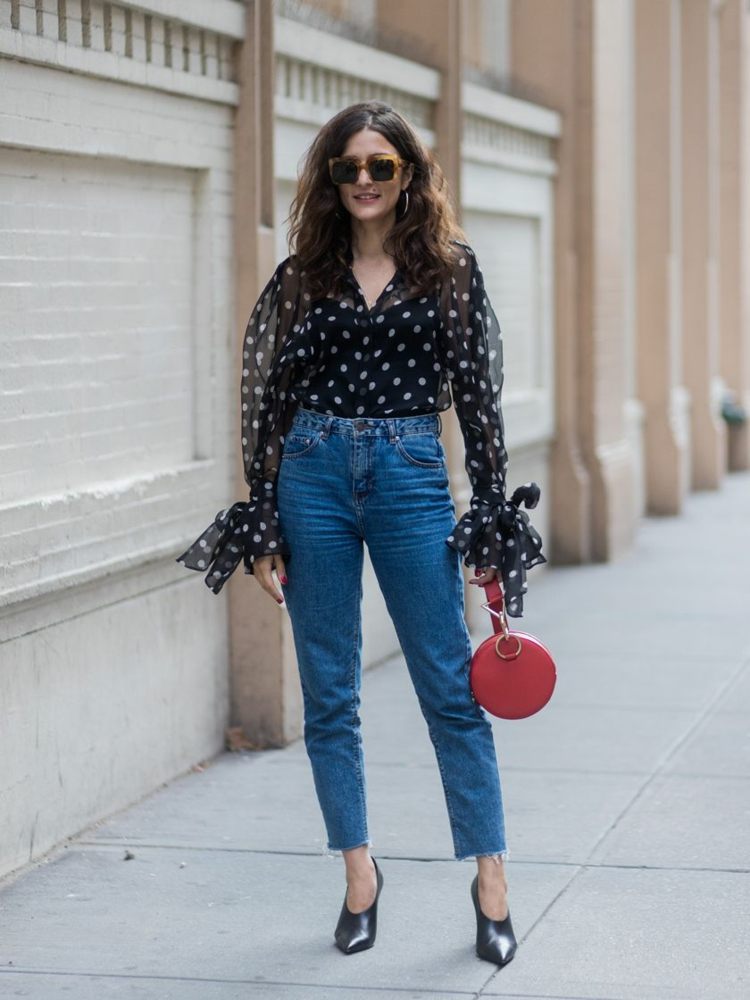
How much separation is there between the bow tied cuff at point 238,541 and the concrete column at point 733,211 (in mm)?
13896

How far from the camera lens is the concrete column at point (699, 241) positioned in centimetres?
1630

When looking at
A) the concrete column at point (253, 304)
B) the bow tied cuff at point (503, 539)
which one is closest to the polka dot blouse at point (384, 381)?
the bow tied cuff at point (503, 539)

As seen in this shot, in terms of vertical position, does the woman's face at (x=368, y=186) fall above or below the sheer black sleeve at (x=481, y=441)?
above

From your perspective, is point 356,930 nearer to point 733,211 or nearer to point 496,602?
point 496,602

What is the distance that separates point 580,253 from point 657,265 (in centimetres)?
289

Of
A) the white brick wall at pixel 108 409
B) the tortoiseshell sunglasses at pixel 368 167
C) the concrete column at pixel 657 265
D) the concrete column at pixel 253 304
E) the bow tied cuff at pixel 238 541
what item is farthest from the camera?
the concrete column at pixel 657 265

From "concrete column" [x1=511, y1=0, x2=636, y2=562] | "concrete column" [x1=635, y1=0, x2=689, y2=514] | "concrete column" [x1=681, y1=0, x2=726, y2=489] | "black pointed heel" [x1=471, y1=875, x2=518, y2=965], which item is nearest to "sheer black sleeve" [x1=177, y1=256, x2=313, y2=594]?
"black pointed heel" [x1=471, y1=875, x2=518, y2=965]

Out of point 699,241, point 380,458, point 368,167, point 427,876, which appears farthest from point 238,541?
point 699,241

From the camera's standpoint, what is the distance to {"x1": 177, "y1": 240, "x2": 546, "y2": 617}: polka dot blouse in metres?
4.51

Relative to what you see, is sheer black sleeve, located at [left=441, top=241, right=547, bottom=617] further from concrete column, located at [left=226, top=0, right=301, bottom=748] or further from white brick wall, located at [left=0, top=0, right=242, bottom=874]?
concrete column, located at [left=226, top=0, right=301, bottom=748]

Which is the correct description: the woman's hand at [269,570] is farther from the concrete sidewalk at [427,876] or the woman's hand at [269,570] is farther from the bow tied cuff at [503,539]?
the concrete sidewalk at [427,876]

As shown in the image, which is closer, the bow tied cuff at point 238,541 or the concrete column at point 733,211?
the bow tied cuff at point 238,541

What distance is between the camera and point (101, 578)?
5957mm

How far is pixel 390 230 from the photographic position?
15.0ft
